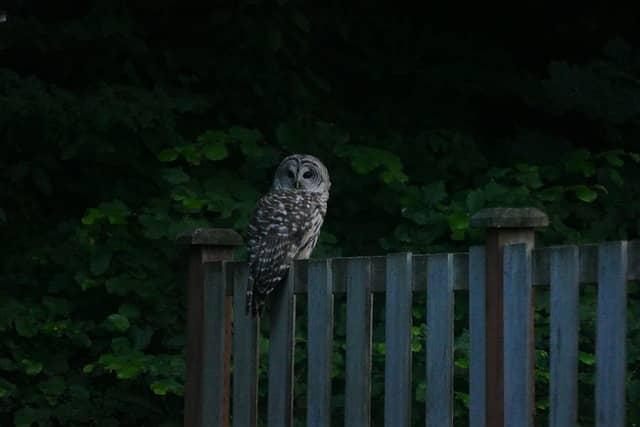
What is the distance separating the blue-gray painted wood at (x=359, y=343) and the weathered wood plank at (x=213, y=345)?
3.08 ft

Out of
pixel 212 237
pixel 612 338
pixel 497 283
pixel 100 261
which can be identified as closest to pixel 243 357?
pixel 212 237

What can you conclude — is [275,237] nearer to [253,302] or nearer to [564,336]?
[253,302]

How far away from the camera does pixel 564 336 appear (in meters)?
3.06

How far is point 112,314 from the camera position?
681 cm

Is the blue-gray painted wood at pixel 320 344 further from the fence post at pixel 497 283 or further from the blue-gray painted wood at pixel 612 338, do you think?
the blue-gray painted wood at pixel 612 338

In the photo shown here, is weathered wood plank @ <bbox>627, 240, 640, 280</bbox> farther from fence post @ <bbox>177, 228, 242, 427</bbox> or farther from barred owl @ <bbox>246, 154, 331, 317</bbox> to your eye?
fence post @ <bbox>177, 228, 242, 427</bbox>

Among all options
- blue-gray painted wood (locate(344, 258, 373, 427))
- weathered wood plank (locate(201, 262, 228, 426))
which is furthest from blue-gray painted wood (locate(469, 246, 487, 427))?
weathered wood plank (locate(201, 262, 228, 426))

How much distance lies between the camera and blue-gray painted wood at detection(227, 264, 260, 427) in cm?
434

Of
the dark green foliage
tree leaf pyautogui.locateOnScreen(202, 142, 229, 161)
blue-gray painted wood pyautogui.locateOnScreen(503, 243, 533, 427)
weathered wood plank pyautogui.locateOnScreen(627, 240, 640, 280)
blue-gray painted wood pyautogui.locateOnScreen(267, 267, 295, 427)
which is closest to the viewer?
weathered wood plank pyautogui.locateOnScreen(627, 240, 640, 280)

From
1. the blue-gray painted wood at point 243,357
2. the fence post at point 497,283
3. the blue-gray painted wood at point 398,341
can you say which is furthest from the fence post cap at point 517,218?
the blue-gray painted wood at point 243,357

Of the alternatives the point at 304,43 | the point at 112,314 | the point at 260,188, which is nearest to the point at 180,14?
the point at 304,43

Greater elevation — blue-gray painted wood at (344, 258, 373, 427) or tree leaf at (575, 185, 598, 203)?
tree leaf at (575, 185, 598, 203)

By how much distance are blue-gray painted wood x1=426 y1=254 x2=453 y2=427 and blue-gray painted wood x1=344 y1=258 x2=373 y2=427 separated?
0.24m

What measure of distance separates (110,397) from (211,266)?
230cm
